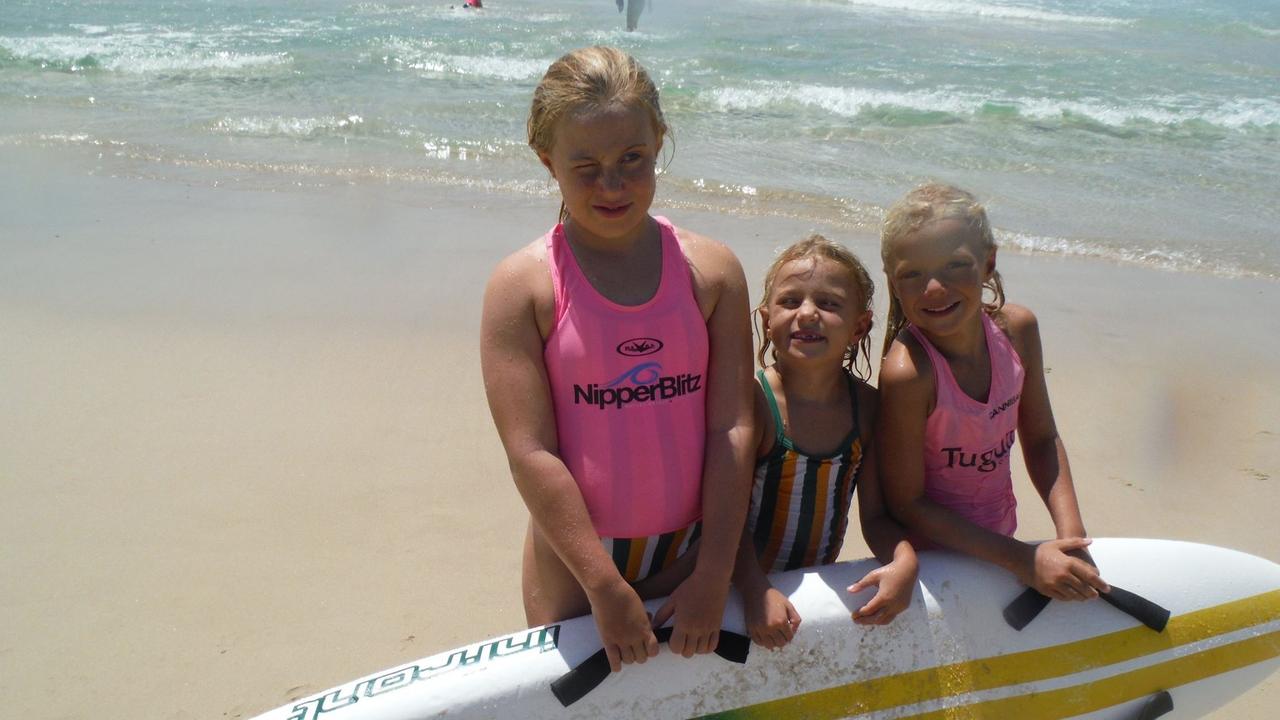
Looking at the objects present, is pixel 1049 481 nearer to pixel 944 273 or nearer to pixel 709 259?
pixel 944 273

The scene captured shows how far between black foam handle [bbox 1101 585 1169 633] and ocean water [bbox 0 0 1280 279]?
4.72 metres

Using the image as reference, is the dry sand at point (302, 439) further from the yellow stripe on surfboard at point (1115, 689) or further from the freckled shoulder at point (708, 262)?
the freckled shoulder at point (708, 262)

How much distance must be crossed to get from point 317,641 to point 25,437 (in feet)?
5.73

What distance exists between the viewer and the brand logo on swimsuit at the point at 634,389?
6.78 feet

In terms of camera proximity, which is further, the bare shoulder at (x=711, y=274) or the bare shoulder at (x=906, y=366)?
the bare shoulder at (x=906, y=366)

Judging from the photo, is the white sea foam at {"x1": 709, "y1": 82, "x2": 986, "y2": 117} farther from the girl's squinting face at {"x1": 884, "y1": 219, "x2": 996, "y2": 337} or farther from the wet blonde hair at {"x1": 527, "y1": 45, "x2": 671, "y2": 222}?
the wet blonde hair at {"x1": 527, "y1": 45, "x2": 671, "y2": 222}

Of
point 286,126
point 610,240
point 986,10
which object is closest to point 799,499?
point 610,240

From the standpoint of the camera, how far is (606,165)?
6.59 ft

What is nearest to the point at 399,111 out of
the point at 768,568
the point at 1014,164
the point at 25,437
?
the point at 1014,164

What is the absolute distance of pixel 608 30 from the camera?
61.5 ft

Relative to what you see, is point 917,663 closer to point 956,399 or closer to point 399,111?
point 956,399

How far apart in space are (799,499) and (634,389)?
1.79ft

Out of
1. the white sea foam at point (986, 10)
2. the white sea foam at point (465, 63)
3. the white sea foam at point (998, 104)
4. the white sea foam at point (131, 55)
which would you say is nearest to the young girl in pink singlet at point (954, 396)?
the white sea foam at point (998, 104)

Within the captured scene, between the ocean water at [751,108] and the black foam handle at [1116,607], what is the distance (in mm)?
4718
